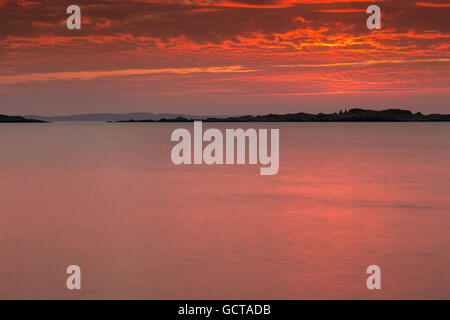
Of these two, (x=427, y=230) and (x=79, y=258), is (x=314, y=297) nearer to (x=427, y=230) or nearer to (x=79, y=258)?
(x=79, y=258)

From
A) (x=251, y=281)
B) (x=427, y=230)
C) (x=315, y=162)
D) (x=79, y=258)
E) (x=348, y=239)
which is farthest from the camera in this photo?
(x=315, y=162)

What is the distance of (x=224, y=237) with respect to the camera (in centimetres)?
1608

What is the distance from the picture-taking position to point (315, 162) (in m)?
43.4

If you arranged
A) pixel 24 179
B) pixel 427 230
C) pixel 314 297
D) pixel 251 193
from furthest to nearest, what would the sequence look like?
pixel 24 179, pixel 251 193, pixel 427 230, pixel 314 297

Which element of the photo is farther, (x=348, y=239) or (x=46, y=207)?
(x=46, y=207)

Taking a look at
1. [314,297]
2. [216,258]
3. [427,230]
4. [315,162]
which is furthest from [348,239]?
[315,162]

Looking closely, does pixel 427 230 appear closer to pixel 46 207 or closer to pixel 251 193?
pixel 251 193

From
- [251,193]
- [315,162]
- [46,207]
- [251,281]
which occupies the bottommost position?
[251,281]

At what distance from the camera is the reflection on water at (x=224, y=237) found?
38.1 feet

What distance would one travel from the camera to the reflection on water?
38.1ft

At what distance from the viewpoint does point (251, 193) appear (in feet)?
83.7
